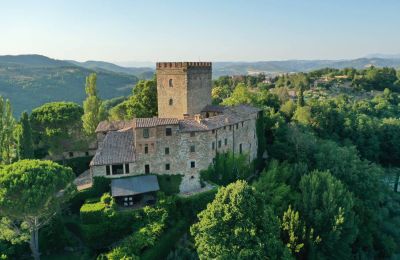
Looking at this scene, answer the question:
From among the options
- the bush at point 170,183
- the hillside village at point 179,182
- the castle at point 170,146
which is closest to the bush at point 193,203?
the hillside village at point 179,182

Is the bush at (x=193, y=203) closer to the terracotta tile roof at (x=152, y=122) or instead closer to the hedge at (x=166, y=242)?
the hedge at (x=166, y=242)

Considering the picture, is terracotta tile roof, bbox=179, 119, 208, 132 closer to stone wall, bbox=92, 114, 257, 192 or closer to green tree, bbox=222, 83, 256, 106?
stone wall, bbox=92, 114, 257, 192

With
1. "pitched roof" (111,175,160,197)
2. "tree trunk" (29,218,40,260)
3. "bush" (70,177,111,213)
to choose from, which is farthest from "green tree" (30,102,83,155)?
"tree trunk" (29,218,40,260)

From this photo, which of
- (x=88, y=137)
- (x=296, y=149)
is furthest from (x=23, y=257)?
(x=296, y=149)

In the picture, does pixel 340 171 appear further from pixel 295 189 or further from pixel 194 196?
pixel 194 196

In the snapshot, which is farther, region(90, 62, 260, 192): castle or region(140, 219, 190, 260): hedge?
region(90, 62, 260, 192): castle

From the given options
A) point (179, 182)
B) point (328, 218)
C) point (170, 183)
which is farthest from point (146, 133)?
point (328, 218)

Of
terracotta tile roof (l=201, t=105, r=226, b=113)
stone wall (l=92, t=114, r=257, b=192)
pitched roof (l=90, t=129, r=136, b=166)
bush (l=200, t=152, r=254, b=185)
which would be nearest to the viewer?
pitched roof (l=90, t=129, r=136, b=166)
